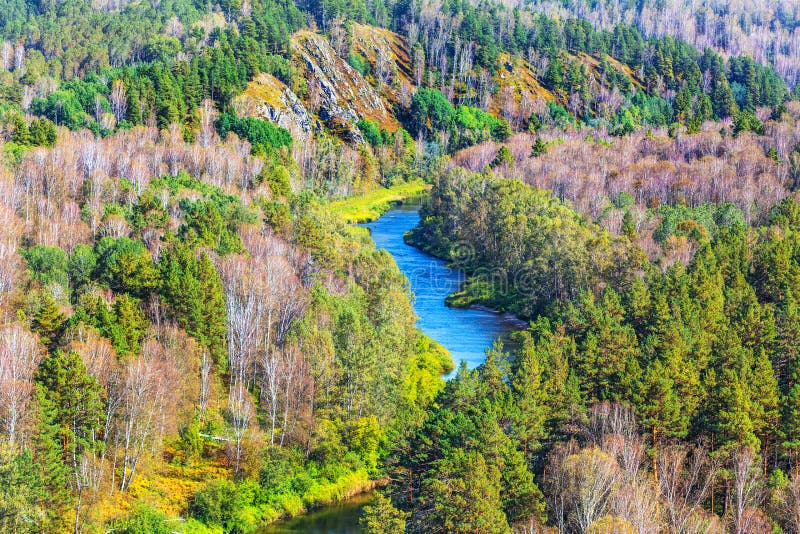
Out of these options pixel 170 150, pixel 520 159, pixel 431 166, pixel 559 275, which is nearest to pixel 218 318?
pixel 559 275

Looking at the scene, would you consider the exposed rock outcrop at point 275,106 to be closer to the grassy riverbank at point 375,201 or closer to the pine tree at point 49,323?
the grassy riverbank at point 375,201

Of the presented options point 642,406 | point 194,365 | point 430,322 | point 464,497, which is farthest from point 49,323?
point 430,322

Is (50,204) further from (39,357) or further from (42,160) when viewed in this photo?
(39,357)

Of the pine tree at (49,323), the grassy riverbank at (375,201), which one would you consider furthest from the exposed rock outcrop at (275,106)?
the pine tree at (49,323)

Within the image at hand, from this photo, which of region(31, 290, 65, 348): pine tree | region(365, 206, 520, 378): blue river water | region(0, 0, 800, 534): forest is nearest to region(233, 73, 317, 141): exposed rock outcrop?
region(365, 206, 520, 378): blue river water

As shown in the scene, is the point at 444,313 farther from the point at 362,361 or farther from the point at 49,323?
the point at 49,323

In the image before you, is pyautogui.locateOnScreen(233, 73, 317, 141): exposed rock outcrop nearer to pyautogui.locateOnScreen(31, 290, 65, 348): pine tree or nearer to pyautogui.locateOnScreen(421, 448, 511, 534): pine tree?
pyautogui.locateOnScreen(31, 290, 65, 348): pine tree
